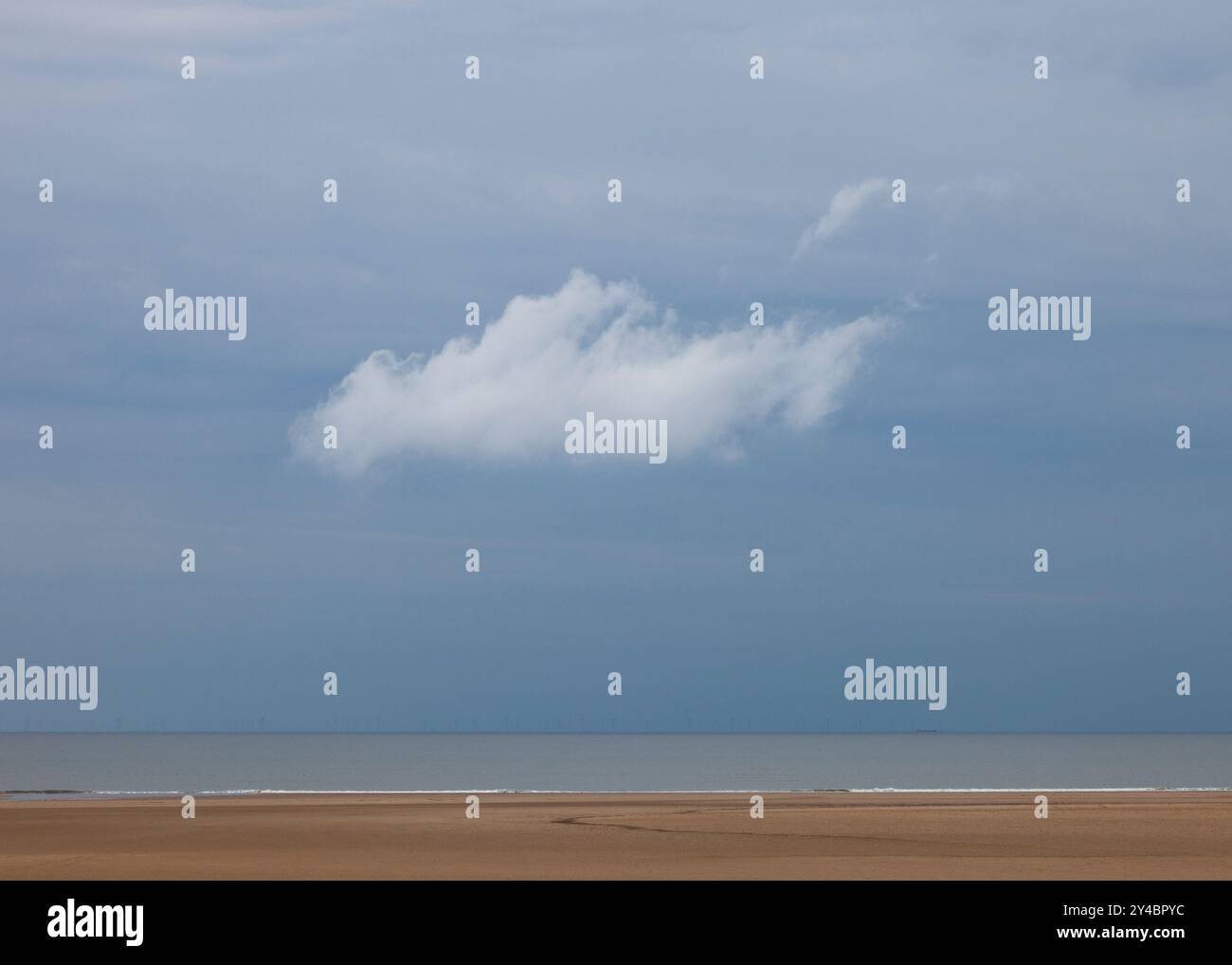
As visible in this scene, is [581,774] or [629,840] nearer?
[629,840]

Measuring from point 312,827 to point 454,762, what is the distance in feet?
293

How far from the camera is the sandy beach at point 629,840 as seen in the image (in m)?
29.8

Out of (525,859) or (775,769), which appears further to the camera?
(775,769)

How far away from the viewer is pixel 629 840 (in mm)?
35969

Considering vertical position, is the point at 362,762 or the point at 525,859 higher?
the point at 362,762

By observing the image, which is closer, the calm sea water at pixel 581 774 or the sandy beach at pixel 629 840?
the sandy beach at pixel 629 840

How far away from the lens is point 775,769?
4311 inches

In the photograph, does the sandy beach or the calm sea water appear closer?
the sandy beach

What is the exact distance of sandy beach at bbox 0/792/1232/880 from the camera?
2975 centimetres
